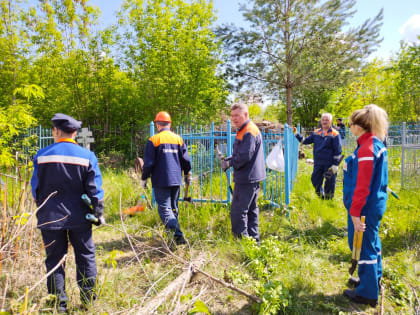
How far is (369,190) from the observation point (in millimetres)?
2383

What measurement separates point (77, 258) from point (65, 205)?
0.53m

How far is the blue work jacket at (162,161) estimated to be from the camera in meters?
3.78

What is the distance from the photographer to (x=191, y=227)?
14.7 feet

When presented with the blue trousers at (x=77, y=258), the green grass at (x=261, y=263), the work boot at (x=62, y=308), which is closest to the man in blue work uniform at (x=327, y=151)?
the green grass at (x=261, y=263)

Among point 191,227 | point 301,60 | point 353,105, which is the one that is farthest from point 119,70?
point 353,105

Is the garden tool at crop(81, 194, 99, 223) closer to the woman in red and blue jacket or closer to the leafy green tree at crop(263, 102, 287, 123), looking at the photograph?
the woman in red and blue jacket

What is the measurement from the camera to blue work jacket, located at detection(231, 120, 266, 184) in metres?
3.38

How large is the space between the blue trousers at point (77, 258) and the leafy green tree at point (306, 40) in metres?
10.2

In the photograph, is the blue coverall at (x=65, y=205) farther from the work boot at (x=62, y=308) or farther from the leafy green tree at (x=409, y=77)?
the leafy green tree at (x=409, y=77)

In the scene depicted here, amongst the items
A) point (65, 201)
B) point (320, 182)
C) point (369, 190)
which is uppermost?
point (369, 190)

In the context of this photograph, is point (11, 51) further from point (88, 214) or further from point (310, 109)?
point (310, 109)

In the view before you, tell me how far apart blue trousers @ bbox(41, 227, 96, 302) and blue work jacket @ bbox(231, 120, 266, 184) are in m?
1.82

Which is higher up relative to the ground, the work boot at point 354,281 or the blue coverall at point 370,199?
the blue coverall at point 370,199

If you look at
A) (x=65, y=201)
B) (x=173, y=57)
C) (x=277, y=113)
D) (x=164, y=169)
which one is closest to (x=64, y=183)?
(x=65, y=201)
